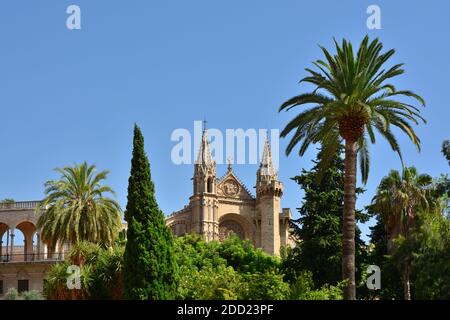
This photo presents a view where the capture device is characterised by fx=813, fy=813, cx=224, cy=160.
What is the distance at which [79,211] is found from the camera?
141 feet

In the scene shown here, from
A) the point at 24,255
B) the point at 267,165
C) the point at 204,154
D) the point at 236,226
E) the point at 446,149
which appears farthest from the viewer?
the point at 267,165

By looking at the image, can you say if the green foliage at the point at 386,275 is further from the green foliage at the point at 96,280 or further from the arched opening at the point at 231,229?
the arched opening at the point at 231,229

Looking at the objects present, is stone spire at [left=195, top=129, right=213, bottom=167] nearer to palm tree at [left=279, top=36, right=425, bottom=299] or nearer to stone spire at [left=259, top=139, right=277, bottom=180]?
stone spire at [left=259, top=139, right=277, bottom=180]

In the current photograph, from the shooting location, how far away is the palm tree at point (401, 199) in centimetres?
4775

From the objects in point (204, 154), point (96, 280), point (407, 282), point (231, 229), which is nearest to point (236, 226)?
point (231, 229)

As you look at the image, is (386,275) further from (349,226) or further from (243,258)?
(349,226)

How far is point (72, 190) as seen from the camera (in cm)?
4409

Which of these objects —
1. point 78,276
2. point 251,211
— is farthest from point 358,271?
point 251,211

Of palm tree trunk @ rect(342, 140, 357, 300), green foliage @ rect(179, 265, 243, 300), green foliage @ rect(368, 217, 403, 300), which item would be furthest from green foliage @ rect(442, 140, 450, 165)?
palm tree trunk @ rect(342, 140, 357, 300)

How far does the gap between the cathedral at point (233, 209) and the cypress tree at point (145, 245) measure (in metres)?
49.6

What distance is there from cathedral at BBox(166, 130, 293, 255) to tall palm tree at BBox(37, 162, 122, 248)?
39281mm

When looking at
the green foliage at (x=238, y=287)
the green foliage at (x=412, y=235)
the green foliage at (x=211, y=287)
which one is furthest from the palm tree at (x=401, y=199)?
the green foliage at (x=211, y=287)

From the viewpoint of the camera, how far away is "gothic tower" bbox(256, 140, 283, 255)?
274 ft

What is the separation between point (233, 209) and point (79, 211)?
149ft
